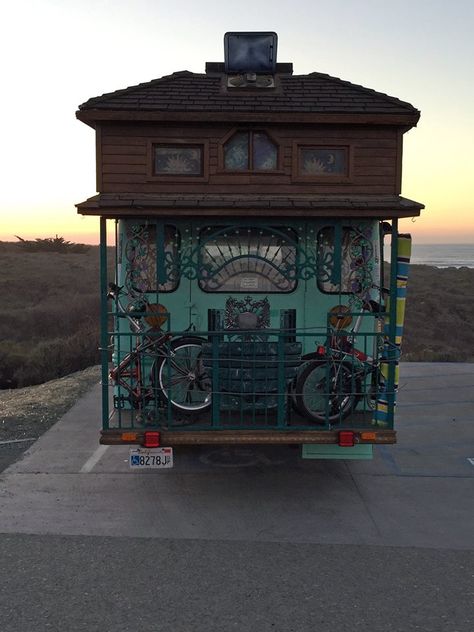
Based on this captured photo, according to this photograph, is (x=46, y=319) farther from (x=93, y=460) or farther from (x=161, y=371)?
(x=161, y=371)

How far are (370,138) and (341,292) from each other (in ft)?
5.31

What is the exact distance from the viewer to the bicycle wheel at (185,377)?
253 inches

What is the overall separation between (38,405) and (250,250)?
571 centimetres

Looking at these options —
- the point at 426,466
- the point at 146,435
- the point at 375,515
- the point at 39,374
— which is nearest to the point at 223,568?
the point at 146,435

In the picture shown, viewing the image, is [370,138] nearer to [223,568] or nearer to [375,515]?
A: [375,515]

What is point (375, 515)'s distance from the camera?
20.5ft

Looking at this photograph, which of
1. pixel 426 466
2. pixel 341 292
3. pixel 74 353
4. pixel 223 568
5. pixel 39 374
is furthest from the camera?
pixel 74 353

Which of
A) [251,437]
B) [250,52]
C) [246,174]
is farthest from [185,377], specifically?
[250,52]

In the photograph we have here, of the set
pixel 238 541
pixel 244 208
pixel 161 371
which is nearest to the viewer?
pixel 238 541

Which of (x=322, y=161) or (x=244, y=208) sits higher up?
(x=322, y=161)

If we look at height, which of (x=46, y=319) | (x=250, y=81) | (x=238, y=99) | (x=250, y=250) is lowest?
(x=46, y=319)

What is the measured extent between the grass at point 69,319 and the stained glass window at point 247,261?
9582 millimetres

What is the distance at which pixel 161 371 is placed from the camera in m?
6.45

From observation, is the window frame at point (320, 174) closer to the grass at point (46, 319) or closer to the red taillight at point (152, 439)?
the red taillight at point (152, 439)
